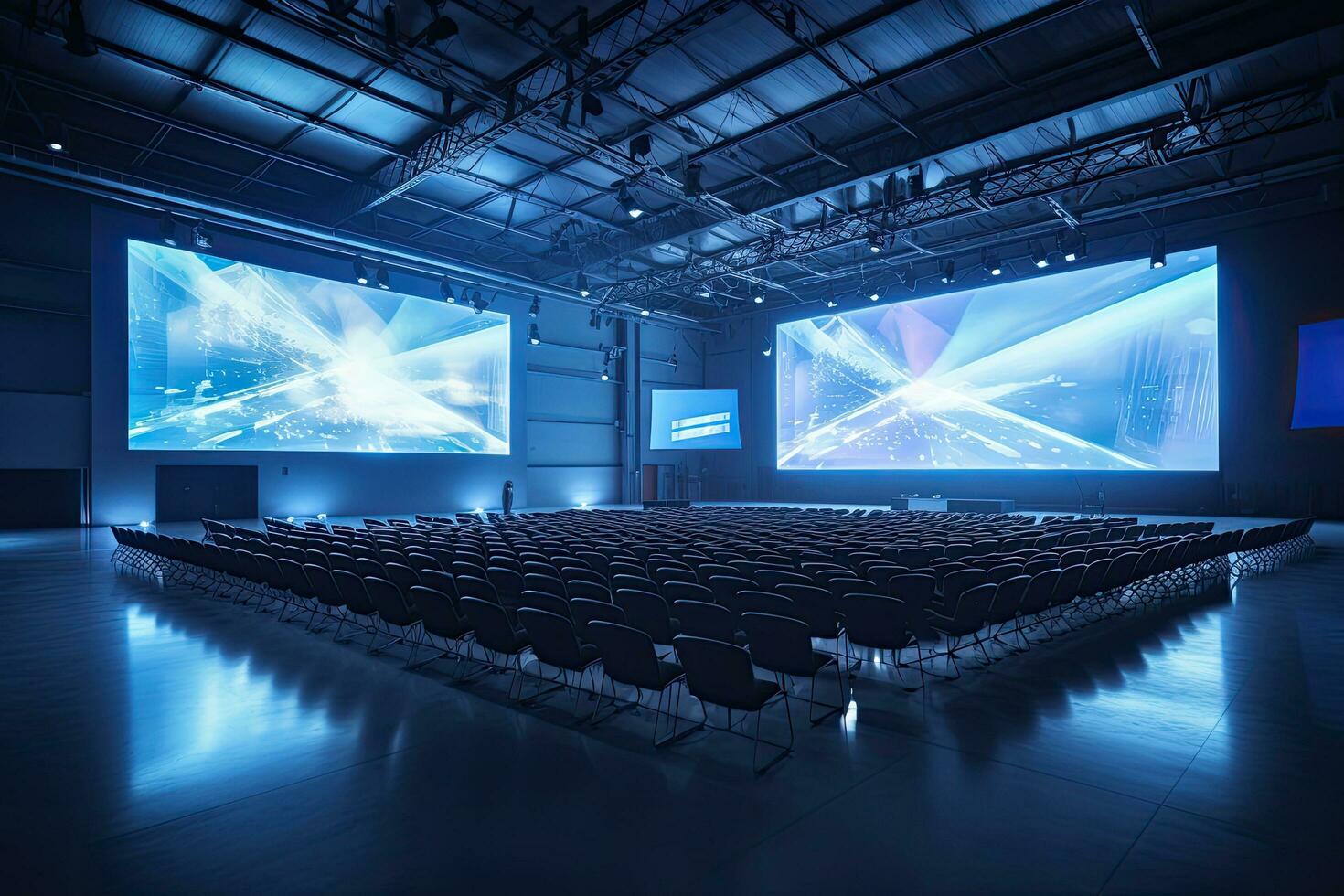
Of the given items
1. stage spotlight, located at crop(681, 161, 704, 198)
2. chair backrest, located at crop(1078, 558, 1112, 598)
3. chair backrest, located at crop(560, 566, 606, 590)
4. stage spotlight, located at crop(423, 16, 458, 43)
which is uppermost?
stage spotlight, located at crop(423, 16, 458, 43)

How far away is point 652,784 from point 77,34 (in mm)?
10010

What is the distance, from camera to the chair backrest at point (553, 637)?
4.18 m

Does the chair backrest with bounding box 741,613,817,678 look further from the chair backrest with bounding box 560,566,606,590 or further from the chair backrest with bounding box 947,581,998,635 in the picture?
the chair backrest with bounding box 560,566,606,590

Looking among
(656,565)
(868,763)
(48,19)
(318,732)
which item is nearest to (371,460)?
(48,19)

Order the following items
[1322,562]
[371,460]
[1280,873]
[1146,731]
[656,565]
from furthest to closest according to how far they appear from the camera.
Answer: [371,460]
[1322,562]
[656,565]
[1146,731]
[1280,873]

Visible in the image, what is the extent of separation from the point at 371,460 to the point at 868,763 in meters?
18.0

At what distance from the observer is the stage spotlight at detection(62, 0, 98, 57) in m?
7.44

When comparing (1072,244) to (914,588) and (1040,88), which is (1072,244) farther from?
(914,588)

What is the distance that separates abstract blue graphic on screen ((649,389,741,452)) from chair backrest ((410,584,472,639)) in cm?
1899

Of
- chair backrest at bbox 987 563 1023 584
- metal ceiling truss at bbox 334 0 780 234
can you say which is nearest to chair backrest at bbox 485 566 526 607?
chair backrest at bbox 987 563 1023 584

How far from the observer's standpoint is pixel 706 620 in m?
4.69

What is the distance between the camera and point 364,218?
17234 millimetres

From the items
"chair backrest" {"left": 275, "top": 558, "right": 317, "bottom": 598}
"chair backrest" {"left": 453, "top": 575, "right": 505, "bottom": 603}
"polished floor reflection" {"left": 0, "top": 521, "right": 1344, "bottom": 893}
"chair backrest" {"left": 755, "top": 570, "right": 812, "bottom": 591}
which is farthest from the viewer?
"chair backrest" {"left": 275, "top": 558, "right": 317, "bottom": 598}

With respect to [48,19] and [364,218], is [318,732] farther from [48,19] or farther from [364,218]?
[364,218]
